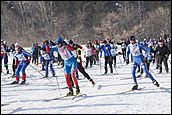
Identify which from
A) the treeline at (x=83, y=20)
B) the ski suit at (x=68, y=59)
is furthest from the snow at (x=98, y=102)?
the treeline at (x=83, y=20)

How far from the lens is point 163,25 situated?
38125 mm

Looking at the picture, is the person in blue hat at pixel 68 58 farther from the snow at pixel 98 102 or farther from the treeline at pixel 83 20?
the treeline at pixel 83 20

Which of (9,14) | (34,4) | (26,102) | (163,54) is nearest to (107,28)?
(34,4)

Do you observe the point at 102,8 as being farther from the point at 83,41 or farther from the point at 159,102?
the point at 159,102

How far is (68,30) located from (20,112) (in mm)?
39195

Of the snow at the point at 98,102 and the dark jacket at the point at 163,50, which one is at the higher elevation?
the dark jacket at the point at 163,50

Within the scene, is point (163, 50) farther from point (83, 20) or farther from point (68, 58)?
point (83, 20)

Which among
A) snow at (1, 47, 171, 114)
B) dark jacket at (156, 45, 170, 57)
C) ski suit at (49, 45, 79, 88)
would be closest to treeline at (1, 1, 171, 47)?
dark jacket at (156, 45, 170, 57)

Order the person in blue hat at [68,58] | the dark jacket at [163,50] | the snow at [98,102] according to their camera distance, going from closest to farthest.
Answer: the snow at [98,102], the person in blue hat at [68,58], the dark jacket at [163,50]

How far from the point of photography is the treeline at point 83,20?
1519 inches

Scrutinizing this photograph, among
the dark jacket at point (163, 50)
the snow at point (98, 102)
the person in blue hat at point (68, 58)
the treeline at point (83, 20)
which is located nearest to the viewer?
the snow at point (98, 102)

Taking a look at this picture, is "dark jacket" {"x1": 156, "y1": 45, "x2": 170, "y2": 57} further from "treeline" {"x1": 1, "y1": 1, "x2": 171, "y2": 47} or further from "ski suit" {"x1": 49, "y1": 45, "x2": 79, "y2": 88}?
"treeline" {"x1": 1, "y1": 1, "x2": 171, "y2": 47}

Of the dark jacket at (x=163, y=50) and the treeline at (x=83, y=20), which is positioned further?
the treeline at (x=83, y=20)

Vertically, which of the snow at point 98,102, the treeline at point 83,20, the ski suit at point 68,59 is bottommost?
the snow at point 98,102
